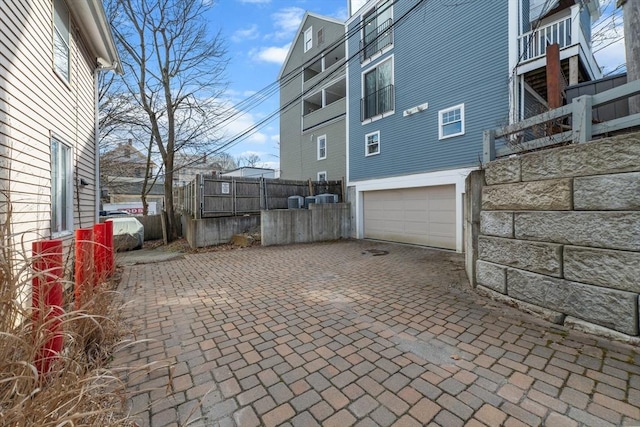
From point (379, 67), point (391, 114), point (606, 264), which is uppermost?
point (379, 67)

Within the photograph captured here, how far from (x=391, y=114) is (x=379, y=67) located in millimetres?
2179

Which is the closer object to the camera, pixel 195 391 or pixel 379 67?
pixel 195 391

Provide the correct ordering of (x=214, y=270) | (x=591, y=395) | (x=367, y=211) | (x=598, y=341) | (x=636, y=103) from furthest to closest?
(x=367, y=211) < (x=214, y=270) < (x=636, y=103) < (x=598, y=341) < (x=591, y=395)

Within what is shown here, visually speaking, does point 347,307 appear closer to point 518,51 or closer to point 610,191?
point 610,191

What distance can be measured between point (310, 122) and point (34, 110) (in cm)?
1289

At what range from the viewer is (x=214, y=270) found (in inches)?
236

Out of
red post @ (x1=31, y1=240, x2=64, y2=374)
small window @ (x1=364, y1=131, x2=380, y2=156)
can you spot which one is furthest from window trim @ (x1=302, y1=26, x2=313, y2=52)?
red post @ (x1=31, y1=240, x2=64, y2=374)

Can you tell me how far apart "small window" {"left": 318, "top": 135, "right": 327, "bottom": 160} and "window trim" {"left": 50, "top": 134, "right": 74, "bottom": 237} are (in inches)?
429

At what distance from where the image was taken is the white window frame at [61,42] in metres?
4.70

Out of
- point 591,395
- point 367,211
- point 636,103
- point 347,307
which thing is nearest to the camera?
point 591,395

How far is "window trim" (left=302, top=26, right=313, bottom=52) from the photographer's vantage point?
51.8 feet

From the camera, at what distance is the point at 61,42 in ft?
16.4

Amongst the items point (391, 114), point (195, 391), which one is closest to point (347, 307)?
point (195, 391)

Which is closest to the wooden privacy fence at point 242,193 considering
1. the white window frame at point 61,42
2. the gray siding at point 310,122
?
the gray siding at point 310,122
